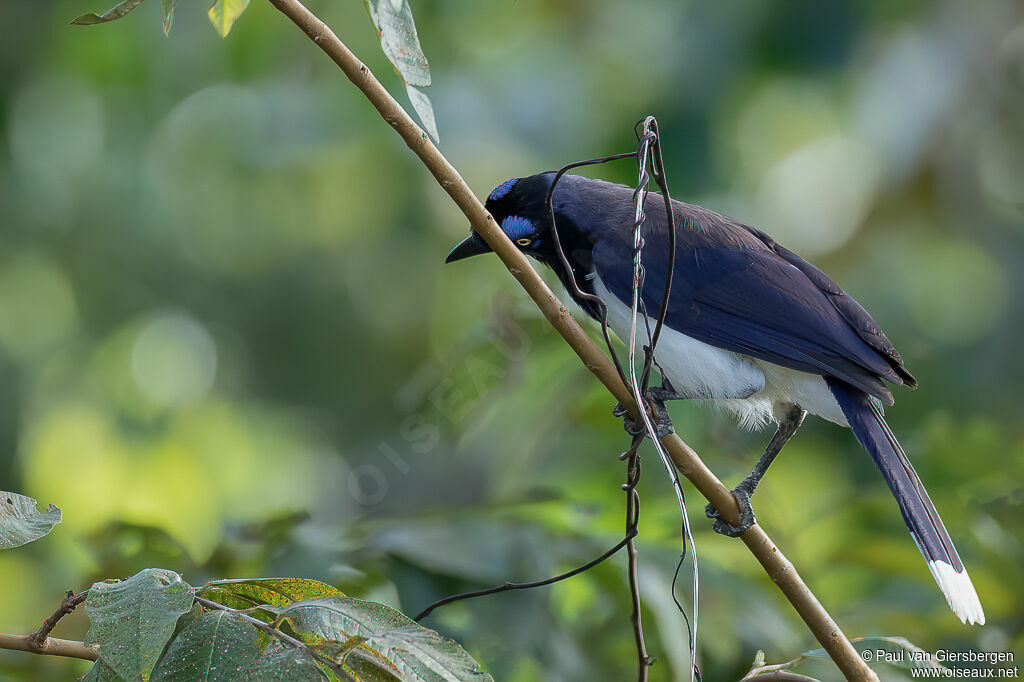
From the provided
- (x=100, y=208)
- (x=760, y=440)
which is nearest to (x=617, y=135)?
(x=760, y=440)

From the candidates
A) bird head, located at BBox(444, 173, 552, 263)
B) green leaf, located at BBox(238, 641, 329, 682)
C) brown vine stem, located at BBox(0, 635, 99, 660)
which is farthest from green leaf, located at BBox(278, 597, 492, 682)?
bird head, located at BBox(444, 173, 552, 263)

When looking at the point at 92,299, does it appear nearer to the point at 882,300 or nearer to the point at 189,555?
the point at 189,555

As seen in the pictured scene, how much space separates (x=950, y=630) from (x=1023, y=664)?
0.61 ft

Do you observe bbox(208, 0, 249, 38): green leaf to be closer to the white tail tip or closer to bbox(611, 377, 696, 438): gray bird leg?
bbox(611, 377, 696, 438): gray bird leg

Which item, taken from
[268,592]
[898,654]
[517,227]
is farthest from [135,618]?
[517,227]

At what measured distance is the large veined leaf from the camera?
3.29 feet

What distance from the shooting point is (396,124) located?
128 cm

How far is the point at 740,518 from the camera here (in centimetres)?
164

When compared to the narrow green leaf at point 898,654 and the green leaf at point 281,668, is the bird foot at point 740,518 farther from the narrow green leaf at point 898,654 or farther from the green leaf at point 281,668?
the green leaf at point 281,668

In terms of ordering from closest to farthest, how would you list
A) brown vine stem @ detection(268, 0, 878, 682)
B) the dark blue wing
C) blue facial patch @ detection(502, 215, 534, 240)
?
brown vine stem @ detection(268, 0, 878, 682)
the dark blue wing
blue facial patch @ detection(502, 215, 534, 240)

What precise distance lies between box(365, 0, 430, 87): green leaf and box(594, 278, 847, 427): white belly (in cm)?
126

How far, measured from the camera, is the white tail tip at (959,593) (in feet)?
5.71

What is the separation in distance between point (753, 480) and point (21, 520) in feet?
5.08

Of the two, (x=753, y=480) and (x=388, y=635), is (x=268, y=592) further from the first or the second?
(x=753, y=480)
